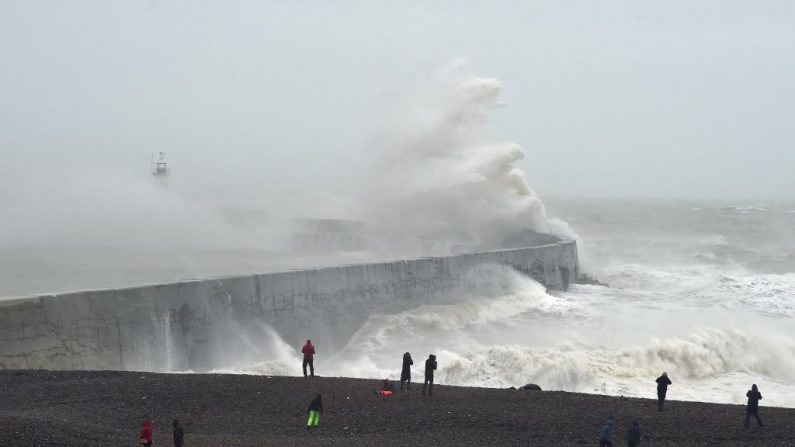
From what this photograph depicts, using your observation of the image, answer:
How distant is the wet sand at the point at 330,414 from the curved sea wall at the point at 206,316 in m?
0.82

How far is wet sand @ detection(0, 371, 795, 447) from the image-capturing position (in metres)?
8.44

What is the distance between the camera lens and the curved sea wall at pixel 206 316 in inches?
438

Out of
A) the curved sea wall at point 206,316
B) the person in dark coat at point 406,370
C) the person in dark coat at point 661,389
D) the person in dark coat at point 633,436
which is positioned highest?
the curved sea wall at point 206,316

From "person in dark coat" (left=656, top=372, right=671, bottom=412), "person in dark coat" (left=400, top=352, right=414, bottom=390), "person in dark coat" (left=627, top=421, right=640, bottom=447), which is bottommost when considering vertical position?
"person in dark coat" (left=627, top=421, right=640, bottom=447)

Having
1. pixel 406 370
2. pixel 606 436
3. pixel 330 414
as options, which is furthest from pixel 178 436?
pixel 606 436

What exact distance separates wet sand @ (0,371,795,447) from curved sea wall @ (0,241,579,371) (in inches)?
32.3

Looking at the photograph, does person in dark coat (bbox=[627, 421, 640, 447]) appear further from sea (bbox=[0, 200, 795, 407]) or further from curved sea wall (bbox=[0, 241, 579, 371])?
curved sea wall (bbox=[0, 241, 579, 371])

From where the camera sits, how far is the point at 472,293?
19.6 metres

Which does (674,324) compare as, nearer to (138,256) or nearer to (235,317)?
(235,317)

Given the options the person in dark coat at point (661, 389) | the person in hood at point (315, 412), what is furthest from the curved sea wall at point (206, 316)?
the person in dark coat at point (661, 389)

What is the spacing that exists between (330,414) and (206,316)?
4.32m

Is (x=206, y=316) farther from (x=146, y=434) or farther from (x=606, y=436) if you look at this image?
(x=606, y=436)

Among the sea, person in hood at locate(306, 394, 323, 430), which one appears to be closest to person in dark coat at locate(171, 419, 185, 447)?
person in hood at locate(306, 394, 323, 430)

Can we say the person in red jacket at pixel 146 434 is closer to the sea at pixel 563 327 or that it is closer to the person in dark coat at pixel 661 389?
the sea at pixel 563 327
